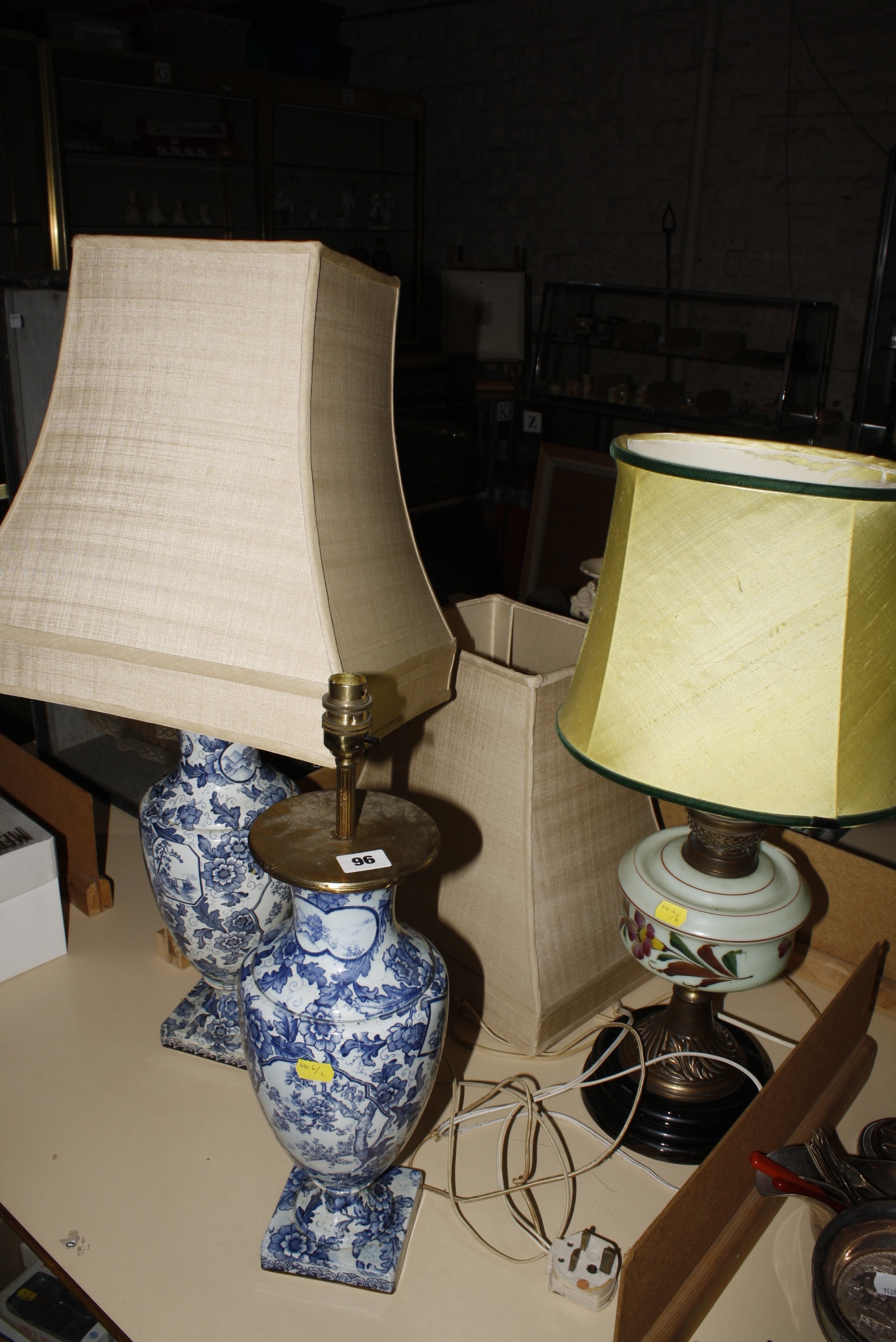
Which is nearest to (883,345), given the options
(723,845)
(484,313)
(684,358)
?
(684,358)

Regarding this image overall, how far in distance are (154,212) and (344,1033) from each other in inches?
139

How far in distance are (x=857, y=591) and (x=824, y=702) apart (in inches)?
2.8

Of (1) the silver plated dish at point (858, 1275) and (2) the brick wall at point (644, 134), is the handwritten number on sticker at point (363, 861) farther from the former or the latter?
(2) the brick wall at point (644, 134)

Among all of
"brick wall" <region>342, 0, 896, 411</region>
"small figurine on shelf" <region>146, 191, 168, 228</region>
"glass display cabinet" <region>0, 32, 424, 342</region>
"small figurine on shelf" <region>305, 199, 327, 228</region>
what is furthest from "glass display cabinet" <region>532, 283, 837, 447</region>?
"small figurine on shelf" <region>146, 191, 168, 228</region>

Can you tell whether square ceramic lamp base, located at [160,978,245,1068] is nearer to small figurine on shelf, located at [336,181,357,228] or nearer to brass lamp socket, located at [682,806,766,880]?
brass lamp socket, located at [682,806,766,880]

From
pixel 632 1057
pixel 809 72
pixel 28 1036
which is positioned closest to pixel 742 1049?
pixel 632 1057

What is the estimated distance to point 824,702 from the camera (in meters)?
0.59

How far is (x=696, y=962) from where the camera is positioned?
74 centimetres

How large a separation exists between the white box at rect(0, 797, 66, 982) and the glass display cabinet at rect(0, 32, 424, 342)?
2.16 metres

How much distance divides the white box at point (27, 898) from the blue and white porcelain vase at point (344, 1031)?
39cm

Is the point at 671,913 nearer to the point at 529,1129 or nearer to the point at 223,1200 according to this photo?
the point at 529,1129

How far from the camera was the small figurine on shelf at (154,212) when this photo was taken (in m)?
3.43

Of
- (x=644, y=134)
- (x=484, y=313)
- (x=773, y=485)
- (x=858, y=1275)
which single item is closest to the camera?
(x=773, y=485)

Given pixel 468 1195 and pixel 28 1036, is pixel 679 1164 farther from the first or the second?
pixel 28 1036
